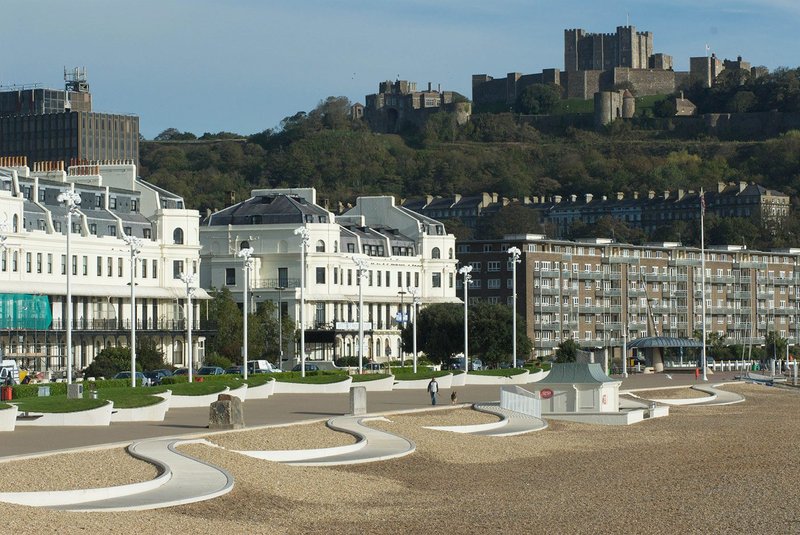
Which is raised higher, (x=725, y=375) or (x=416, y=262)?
(x=416, y=262)

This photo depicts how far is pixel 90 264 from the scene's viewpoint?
104125 millimetres

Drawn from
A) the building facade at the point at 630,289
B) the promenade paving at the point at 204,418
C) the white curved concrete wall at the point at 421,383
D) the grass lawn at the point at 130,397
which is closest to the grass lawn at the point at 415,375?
the white curved concrete wall at the point at 421,383

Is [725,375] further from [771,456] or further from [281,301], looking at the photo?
[771,456]

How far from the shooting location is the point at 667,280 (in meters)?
167

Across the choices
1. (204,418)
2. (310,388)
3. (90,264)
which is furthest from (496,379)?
(204,418)

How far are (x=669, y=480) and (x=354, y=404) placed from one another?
16.6 m

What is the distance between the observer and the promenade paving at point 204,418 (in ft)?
151

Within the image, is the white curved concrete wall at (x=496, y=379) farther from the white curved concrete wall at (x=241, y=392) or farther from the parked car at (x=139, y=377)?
the white curved concrete wall at (x=241, y=392)

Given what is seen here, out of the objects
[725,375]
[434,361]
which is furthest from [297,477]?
[725,375]

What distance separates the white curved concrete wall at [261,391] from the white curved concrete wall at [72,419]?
19.5 meters

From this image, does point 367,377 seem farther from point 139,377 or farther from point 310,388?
point 139,377

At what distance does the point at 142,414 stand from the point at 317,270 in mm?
67828

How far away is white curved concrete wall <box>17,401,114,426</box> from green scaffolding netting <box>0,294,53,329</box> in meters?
39.4

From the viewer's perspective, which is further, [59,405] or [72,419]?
[59,405]
